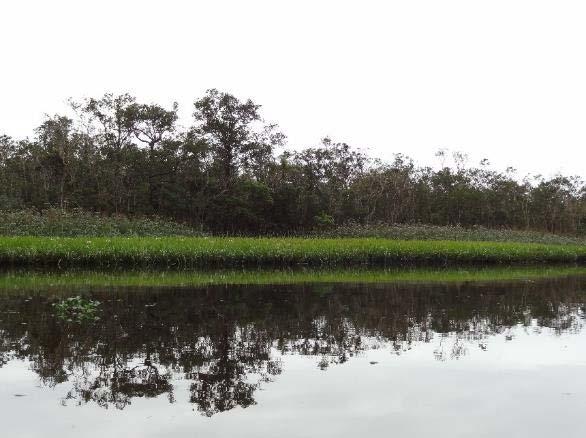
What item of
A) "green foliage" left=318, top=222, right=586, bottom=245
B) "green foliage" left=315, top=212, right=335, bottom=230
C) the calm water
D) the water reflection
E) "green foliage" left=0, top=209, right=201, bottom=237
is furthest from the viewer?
"green foliage" left=315, top=212, right=335, bottom=230

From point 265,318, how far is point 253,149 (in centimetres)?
2839

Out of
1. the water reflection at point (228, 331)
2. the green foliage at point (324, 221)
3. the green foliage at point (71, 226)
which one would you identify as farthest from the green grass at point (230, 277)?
the green foliage at point (324, 221)

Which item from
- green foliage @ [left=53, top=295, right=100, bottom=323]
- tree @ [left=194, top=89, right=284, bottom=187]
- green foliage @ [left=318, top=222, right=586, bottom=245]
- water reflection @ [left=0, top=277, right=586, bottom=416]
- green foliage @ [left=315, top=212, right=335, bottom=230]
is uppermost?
tree @ [left=194, top=89, right=284, bottom=187]

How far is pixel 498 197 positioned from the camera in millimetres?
47156

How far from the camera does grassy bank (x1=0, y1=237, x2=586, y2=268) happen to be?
17656 mm

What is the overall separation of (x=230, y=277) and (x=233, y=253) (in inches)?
145

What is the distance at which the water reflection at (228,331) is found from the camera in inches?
222

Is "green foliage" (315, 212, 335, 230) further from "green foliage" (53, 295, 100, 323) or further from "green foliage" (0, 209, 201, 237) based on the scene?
"green foliage" (53, 295, 100, 323)

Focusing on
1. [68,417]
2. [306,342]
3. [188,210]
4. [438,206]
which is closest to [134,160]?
[188,210]

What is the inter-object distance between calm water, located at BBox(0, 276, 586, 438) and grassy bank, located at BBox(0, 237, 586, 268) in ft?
23.6

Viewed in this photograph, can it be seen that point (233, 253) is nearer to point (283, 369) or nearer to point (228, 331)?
point (228, 331)

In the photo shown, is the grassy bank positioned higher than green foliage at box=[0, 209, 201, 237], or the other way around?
green foliage at box=[0, 209, 201, 237]

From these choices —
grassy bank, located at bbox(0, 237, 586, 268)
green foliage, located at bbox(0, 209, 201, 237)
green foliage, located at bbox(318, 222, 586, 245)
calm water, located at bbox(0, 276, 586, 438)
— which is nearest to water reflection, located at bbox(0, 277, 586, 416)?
calm water, located at bbox(0, 276, 586, 438)

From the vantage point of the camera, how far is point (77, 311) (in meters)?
8.96
